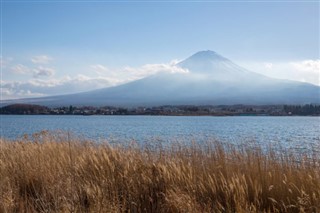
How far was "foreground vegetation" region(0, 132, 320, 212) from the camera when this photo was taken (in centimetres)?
432

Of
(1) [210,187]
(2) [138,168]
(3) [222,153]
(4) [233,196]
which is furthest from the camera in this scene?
(3) [222,153]

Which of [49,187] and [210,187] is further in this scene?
[49,187]

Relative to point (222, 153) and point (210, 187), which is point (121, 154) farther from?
point (210, 187)

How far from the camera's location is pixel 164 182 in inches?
203

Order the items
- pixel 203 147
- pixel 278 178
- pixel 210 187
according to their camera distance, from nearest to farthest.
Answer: pixel 210 187
pixel 278 178
pixel 203 147

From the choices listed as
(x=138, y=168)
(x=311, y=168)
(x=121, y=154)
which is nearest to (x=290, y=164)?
(x=311, y=168)

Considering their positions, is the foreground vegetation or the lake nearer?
the foreground vegetation

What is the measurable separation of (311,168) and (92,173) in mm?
3238

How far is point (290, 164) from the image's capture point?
19.1 ft

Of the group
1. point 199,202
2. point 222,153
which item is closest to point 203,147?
point 222,153

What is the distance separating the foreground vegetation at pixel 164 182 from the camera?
4320 mm

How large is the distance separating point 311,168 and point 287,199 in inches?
45.3

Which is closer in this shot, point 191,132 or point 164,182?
point 164,182

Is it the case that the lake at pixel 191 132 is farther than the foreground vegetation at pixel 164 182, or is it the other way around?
the lake at pixel 191 132
